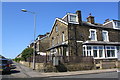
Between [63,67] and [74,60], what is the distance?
199 centimetres

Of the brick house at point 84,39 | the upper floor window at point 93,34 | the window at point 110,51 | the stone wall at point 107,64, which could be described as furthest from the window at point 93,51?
the stone wall at point 107,64

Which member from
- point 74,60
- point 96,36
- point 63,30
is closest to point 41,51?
point 63,30

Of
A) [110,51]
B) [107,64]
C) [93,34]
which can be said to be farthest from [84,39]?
[107,64]

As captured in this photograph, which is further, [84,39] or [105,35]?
[105,35]

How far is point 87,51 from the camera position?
22.2m

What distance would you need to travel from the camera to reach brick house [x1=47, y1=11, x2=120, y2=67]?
72.4ft

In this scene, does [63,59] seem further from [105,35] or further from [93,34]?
[105,35]

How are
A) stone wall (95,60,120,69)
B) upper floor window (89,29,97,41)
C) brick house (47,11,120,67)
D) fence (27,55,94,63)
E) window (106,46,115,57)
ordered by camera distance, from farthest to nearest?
upper floor window (89,29,97,41)
window (106,46,115,57)
brick house (47,11,120,67)
stone wall (95,60,120,69)
fence (27,55,94,63)

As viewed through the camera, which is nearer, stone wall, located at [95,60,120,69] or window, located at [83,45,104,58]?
stone wall, located at [95,60,120,69]

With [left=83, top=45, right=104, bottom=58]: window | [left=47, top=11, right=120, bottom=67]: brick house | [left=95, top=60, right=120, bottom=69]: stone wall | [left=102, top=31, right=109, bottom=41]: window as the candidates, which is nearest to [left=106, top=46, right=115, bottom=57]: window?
[left=47, top=11, right=120, bottom=67]: brick house

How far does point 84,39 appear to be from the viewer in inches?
913

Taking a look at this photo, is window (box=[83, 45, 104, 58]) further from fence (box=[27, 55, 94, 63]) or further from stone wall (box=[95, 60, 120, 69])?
fence (box=[27, 55, 94, 63])

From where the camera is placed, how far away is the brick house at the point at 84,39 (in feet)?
72.4

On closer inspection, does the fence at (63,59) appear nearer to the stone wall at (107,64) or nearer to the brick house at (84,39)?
the stone wall at (107,64)
